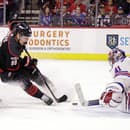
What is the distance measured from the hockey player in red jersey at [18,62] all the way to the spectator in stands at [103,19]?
4.63 metres

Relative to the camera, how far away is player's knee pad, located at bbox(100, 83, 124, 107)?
163 inches

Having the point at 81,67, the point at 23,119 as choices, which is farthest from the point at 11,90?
the point at 81,67

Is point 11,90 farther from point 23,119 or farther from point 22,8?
point 22,8

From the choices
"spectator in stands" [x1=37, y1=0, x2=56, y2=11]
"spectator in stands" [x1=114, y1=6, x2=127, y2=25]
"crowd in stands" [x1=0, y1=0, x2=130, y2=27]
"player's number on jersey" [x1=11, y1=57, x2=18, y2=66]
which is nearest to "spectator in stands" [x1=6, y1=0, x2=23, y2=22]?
"crowd in stands" [x1=0, y1=0, x2=130, y2=27]

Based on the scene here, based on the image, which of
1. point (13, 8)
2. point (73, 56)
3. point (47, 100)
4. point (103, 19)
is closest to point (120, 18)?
point (103, 19)

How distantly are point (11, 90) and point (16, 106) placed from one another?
68 cm

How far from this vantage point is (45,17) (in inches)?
400

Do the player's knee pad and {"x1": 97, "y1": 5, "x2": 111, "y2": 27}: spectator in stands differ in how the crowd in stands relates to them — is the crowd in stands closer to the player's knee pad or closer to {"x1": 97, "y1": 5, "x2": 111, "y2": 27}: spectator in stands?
{"x1": 97, "y1": 5, "x2": 111, "y2": 27}: spectator in stands

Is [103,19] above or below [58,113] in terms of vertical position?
below

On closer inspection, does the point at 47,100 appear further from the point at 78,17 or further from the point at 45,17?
the point at 45,17

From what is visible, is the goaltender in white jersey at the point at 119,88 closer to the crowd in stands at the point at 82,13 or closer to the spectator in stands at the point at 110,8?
the crowd in stands at the point at 82,13

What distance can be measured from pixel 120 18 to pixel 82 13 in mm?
793

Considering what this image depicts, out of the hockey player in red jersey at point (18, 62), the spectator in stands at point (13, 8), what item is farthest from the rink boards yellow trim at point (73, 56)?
the hockey player in red jersey at point (18, 62)

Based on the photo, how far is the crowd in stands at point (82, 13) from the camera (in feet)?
32.1
